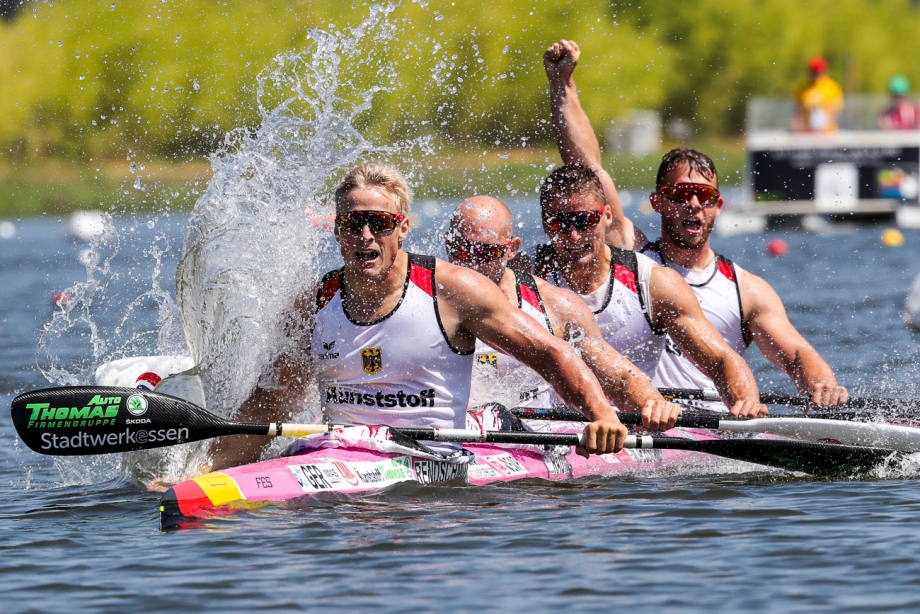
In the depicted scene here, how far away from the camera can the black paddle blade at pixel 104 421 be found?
20.8ft

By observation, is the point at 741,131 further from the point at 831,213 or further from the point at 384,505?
the point at 384,505

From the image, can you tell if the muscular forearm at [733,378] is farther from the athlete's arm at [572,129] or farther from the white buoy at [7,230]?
the white buoy at [7,230]

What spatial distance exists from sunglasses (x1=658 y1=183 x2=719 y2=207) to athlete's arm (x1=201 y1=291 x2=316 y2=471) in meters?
2.55

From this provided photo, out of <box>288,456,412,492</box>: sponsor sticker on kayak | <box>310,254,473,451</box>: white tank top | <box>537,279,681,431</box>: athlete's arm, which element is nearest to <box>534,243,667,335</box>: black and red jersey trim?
<box>537,279,681,431</box>: athlete's arm

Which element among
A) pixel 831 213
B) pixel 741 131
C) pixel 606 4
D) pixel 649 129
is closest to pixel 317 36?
pixel 831 213

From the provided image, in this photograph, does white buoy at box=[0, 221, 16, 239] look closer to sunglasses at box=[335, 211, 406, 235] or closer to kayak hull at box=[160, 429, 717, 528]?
kayak hull at box=[160, 429, 717, 528]

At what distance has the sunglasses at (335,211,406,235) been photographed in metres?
6.22

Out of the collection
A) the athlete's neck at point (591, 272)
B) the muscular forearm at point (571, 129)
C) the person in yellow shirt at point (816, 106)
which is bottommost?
the athlete's neck at point (591, 272)

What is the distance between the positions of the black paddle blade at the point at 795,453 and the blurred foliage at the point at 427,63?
21.9m

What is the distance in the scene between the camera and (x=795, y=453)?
697cm

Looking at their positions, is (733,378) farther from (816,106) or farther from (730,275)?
(816,106)

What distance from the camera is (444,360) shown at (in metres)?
6.39

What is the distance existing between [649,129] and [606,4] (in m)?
6.26

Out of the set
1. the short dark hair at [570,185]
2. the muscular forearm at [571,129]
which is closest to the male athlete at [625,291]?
the short dark hair at [570,185]
